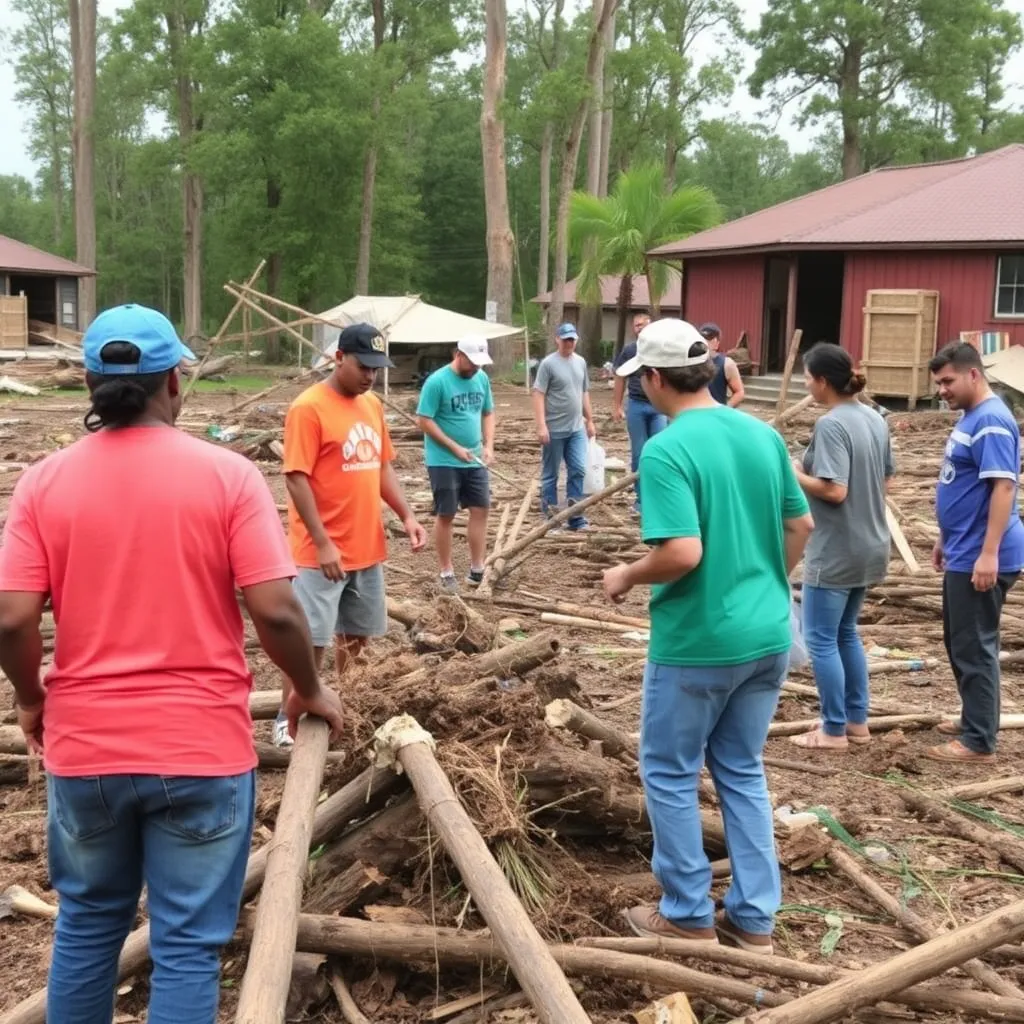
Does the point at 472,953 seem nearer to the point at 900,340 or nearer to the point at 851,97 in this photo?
the point at 900,340

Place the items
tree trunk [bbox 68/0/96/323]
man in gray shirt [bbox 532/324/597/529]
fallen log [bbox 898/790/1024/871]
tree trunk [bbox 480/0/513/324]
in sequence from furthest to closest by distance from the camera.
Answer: tree trunk [bbox 68/0/96/323]
tree trunk [bbox 480/0/513/324]
man in gray shirt [bbox 532/324/597/529]
fallen log [bbox 898/790/1024/871]

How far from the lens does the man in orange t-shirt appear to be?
5.39m

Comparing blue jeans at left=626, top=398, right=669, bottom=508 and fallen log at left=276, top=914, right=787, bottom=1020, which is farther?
blue jeans at left=626, top=398, right=669, bottom=508

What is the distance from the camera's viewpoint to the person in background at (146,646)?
8.68 ft

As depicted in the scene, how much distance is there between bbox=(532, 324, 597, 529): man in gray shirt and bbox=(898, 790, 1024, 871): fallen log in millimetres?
6337

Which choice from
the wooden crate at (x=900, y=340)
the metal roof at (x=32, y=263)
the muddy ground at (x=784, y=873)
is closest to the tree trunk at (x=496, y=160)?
the wooden crate at (x=900, y=340)

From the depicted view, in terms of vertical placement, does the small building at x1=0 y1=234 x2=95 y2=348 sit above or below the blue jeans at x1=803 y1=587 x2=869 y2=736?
above

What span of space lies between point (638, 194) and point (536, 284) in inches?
1336

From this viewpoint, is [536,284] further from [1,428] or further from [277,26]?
[1,428]

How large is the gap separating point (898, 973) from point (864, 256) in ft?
82.1

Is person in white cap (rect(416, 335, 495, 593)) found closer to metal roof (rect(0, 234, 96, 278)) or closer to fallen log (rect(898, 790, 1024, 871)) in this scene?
fallen log (rect(898, 790, 1024, 871))

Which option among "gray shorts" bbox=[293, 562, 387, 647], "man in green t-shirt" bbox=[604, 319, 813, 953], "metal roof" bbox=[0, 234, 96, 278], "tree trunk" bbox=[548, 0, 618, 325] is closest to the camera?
"man in green t-shirt" bbox=[604, 319, 813, 953]

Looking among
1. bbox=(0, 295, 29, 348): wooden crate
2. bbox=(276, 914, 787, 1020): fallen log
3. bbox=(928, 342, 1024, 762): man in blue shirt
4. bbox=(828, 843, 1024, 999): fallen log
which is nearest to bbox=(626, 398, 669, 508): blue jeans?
bbox=(928, 342, 1024, 762): man in blue shirt

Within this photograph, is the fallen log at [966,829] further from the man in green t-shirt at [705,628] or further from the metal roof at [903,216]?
the metal roof at [903,216]
